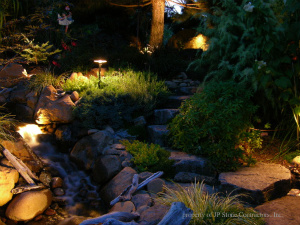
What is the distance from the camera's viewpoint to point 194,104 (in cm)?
493

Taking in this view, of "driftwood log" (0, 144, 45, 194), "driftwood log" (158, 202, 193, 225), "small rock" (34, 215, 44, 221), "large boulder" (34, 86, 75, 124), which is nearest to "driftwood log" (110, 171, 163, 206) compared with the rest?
"driftwood log" (158, 202, 193, 225)

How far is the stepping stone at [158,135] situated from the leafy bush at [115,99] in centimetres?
71

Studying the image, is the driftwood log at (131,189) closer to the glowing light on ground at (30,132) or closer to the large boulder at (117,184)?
the large boulder at (117,184)

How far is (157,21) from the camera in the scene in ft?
31.6

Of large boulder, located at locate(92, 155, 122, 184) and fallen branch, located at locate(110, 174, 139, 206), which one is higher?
fallen branch, located at locate(110, 174, 139, 206)

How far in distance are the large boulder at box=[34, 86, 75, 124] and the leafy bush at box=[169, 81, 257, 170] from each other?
2.61m

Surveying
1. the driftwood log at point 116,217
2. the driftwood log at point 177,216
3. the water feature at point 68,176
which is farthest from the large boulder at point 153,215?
the water feature at point 68,176

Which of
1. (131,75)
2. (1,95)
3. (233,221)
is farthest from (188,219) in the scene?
(1,95)

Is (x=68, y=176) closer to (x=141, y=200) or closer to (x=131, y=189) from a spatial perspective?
(x=131, y=189)

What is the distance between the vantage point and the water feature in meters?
4.50

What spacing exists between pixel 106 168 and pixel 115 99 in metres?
1.98

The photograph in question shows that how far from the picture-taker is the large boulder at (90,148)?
5.36 m

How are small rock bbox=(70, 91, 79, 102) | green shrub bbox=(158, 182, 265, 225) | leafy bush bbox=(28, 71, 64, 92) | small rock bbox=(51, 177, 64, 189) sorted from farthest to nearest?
leafy bush bbox=(28, 71, 64, 92) → small rock bbox=(70, 91, 79, 102) → small rock bbox=(51, 177, 64, 189) → green shrub bbox=(158, 182, 265, 225)

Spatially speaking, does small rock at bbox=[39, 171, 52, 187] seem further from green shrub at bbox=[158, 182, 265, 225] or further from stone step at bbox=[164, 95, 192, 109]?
stone step at bbox=[164, 95, 192, 109]
